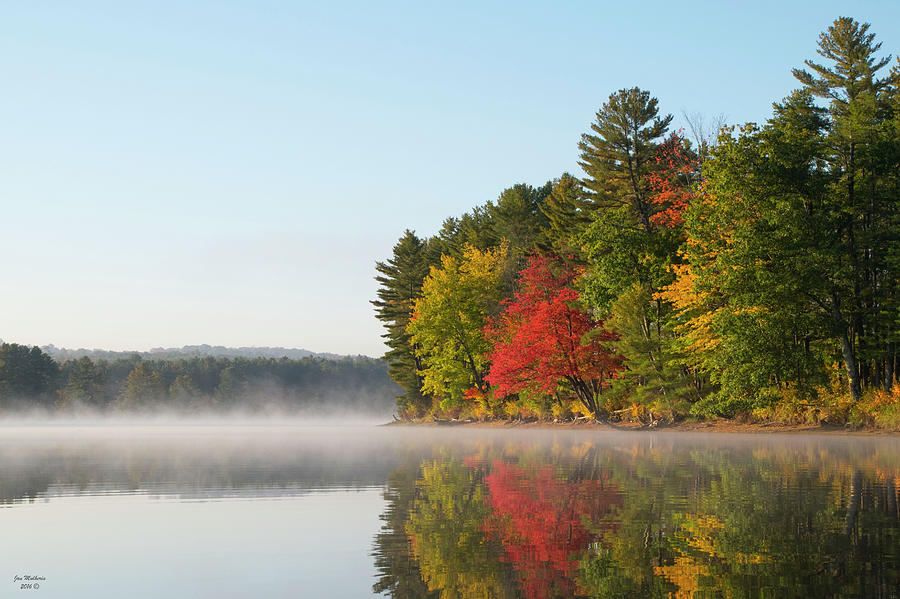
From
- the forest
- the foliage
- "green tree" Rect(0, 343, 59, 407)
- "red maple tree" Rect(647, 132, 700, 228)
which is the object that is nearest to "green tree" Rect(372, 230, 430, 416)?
the foliage

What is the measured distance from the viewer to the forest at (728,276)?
36625 mm

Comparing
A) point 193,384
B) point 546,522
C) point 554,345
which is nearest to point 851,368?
point 554,345

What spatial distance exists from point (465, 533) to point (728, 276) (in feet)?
95.7

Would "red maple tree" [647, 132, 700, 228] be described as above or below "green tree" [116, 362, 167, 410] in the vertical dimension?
above

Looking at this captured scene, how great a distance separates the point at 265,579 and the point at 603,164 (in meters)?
56.4

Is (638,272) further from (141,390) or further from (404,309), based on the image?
(141,390)

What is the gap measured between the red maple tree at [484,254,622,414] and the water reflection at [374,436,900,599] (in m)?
34.1

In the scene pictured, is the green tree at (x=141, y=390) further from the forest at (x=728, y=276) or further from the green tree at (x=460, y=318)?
the forest at (x=728, y=276)

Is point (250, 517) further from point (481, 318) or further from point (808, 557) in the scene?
point (481, 318)

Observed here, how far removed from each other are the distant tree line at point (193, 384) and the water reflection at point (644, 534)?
5200 inches

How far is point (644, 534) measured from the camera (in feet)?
31.8

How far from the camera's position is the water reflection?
23.8 feet

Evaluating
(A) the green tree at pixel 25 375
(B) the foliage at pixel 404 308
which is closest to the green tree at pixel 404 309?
(B) the foliage at pixel 404 308

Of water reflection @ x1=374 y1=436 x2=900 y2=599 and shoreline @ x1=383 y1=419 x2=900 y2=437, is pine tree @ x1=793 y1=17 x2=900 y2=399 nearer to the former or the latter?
shoreline @ x1=383 y1=419 x2=900 y2=437
